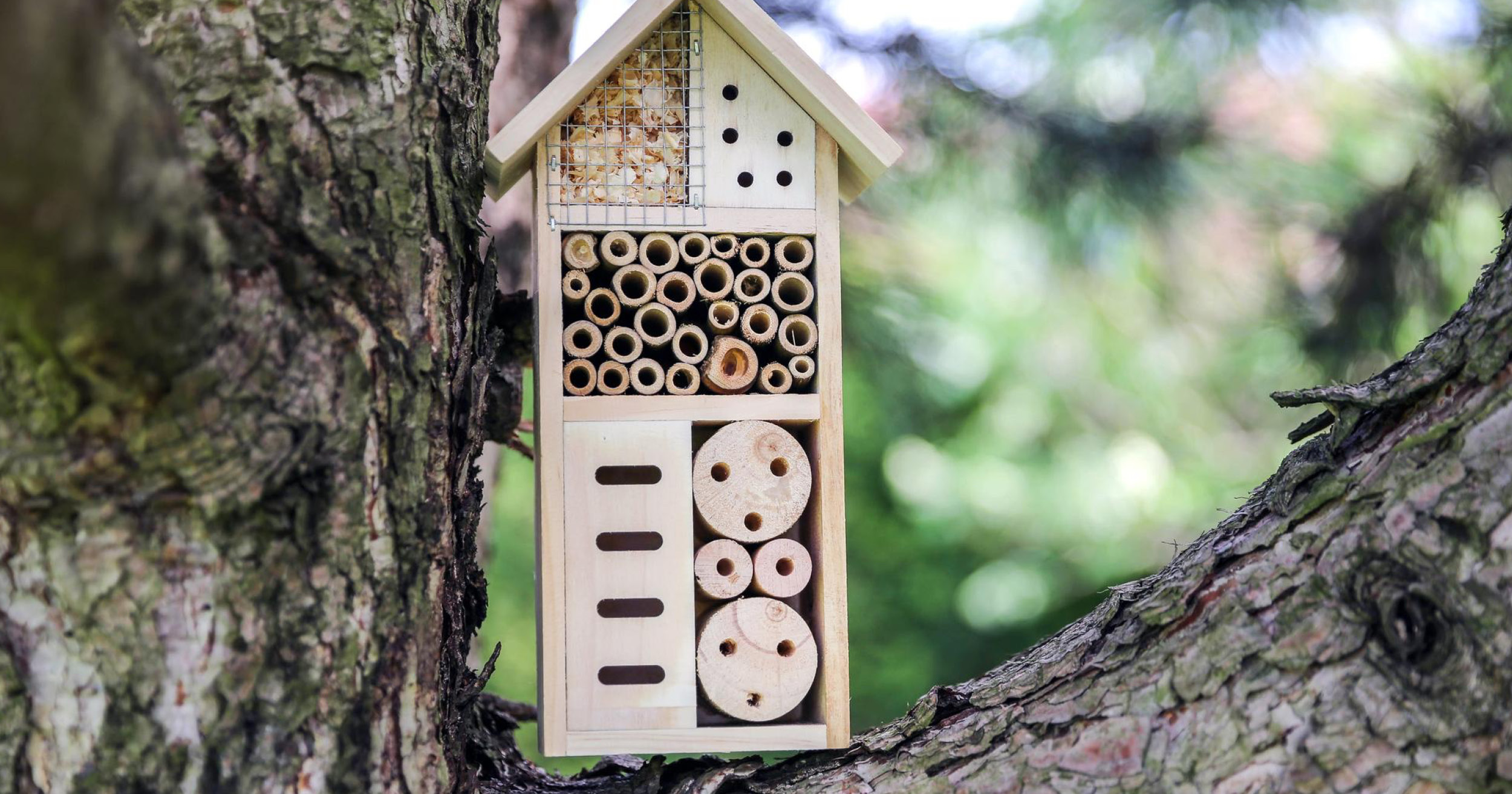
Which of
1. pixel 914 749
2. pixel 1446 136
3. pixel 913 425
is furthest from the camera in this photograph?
pixel 913 425

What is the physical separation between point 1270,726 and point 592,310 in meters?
0.64

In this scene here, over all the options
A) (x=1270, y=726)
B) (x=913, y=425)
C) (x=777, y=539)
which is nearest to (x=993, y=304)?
(x=913, y=425)

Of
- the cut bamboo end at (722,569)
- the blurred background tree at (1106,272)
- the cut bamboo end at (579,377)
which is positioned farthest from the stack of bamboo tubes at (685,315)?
the blurred background tree at (1106,272)

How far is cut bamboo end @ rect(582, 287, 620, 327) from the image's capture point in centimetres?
107

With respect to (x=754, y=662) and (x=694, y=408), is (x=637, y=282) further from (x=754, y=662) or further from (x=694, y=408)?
(x=754, y=662)

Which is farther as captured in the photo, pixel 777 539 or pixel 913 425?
pixel 913 425

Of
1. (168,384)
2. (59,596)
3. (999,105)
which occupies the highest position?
(999,105)

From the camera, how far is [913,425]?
243cm

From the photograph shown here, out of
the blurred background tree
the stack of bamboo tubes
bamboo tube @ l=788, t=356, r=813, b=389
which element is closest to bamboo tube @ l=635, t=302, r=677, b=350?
the stack of bamboo tubes

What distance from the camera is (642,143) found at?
110cm

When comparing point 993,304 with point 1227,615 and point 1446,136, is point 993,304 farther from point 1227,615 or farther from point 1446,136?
point 1227,615

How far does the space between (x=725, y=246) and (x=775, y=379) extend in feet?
0.44

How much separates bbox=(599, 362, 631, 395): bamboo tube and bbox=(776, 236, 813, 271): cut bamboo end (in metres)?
0.18

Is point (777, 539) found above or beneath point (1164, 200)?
beneath
